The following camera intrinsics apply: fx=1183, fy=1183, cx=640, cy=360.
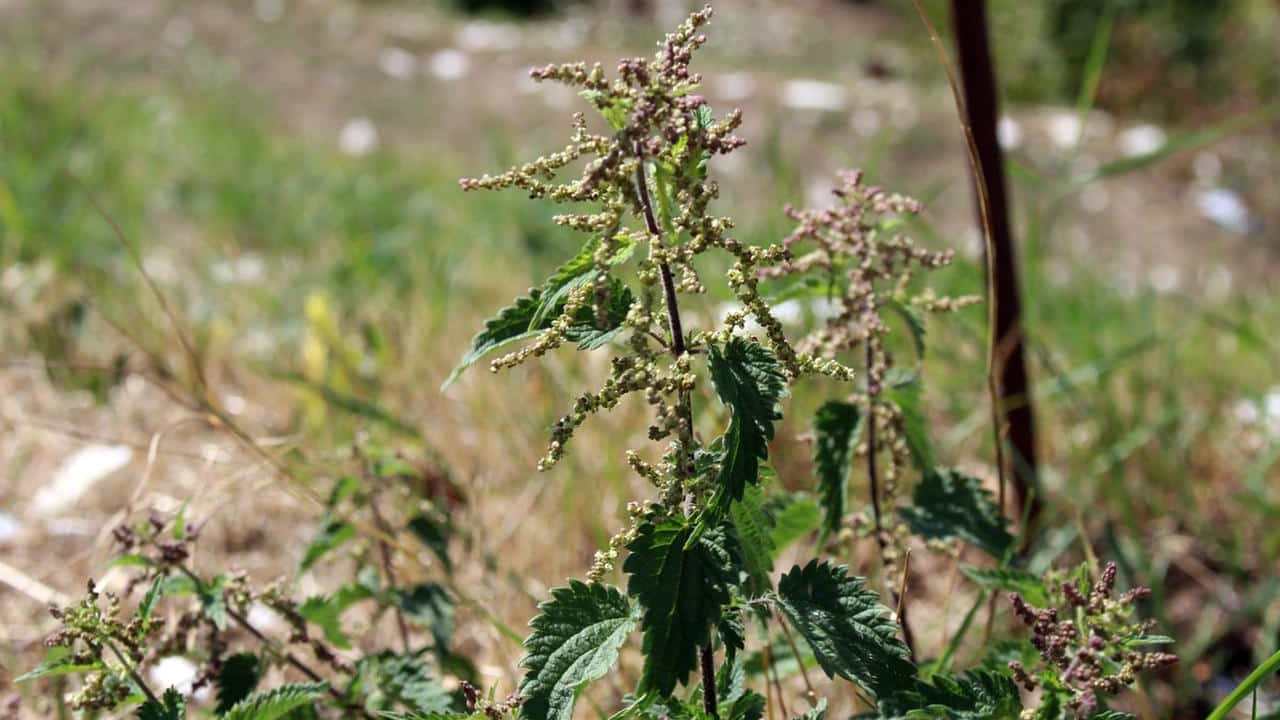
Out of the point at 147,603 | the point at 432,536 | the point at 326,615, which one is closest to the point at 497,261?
the point at 432,536

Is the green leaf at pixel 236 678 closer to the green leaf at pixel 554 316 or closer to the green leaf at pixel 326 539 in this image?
the green leaf at pixel 326 539

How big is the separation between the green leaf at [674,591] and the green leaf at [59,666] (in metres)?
0.56

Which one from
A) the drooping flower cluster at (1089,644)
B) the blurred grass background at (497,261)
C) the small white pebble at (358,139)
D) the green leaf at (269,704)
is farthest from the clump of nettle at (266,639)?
the small white pebble at (358,139)

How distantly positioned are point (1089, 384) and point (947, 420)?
0.32 m

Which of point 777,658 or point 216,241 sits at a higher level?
point 216,241

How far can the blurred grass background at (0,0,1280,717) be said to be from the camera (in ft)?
A: 7.03

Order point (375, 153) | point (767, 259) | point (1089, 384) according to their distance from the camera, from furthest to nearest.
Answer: point (375, 153) < point (1089, 384) < point (767, 259)

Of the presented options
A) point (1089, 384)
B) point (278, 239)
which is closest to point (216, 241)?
point (278, 239)

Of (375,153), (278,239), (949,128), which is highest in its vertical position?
(375,153)

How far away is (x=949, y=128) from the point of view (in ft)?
18.4

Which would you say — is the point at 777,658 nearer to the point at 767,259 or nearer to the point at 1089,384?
the point at 767,259

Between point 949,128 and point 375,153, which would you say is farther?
point 949,128

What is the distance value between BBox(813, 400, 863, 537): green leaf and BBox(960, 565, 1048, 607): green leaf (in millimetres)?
161

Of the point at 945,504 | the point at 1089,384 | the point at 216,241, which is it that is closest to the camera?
the point at 945,504
